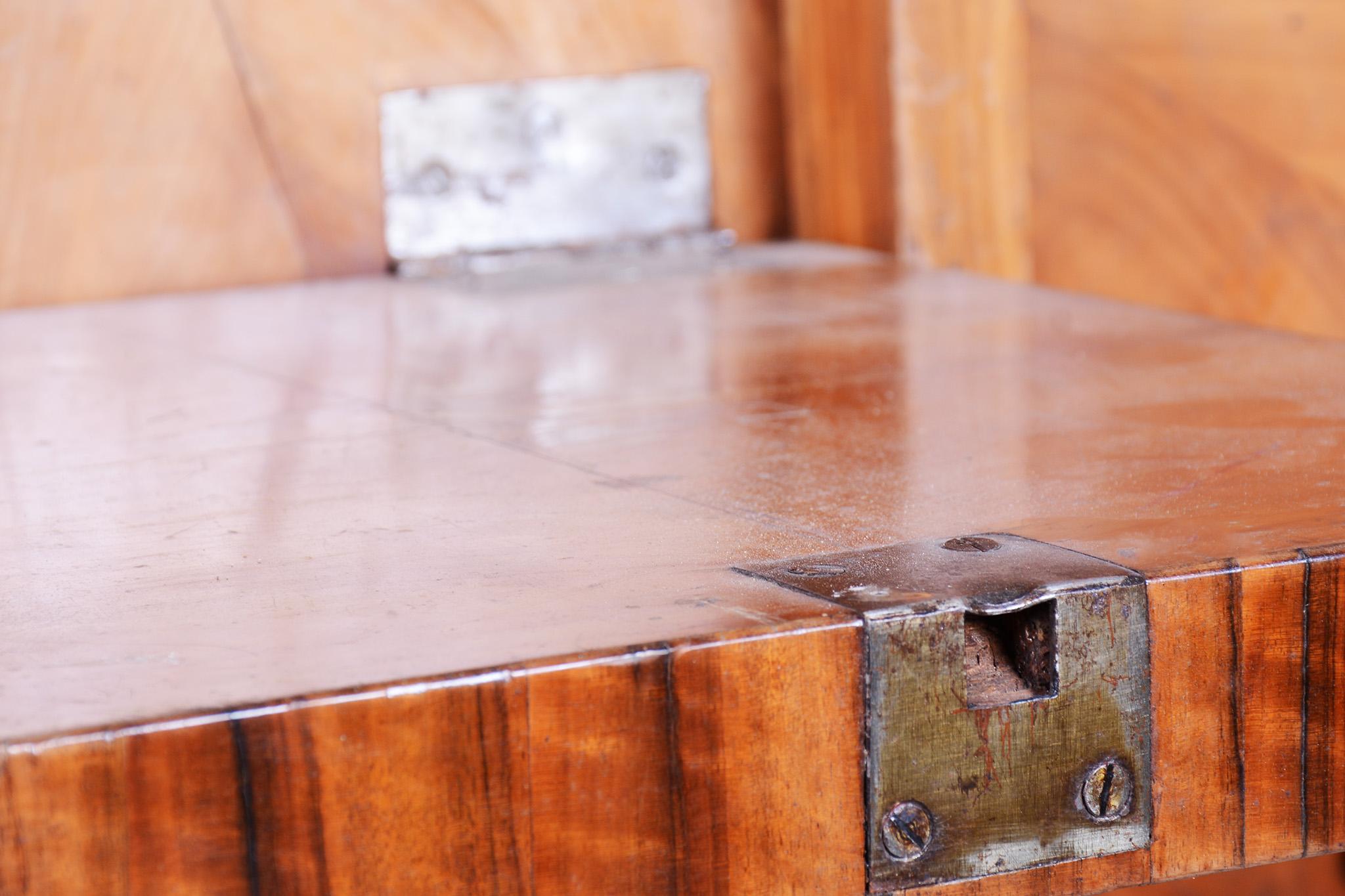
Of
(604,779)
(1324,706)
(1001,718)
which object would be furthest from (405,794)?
(1324,706)

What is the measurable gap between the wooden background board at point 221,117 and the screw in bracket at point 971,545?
956 millimetres

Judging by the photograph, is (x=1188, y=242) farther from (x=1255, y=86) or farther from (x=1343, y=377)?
(x=1343, y=377)

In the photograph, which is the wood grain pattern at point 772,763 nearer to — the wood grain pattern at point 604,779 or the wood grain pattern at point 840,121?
the wood grain pattern at point 604,779

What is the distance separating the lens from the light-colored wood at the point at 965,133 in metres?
1.30

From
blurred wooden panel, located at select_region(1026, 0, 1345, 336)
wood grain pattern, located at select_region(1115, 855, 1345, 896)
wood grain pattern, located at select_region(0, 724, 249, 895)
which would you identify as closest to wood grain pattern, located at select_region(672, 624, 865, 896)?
wood grain pattern, located at select_region(0, 724, 249, 895)

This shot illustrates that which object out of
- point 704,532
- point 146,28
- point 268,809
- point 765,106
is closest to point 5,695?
point 268,809

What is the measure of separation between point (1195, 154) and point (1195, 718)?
0.73 metres

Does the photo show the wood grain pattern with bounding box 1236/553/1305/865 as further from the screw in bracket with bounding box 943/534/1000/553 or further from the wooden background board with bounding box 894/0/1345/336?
the wooden background board with bounding box 894/0/1345/336

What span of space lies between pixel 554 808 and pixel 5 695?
14cm

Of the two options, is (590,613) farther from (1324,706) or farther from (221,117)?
(221,117)

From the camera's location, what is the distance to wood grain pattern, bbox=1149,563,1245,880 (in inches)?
18.3

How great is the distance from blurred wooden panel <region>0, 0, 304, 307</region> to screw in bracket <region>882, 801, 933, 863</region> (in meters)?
1.04

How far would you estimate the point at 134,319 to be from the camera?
1.22 meters

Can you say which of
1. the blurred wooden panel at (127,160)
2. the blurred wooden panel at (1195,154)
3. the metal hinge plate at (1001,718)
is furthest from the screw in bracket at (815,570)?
the blurred wooden panel at (127,160)
